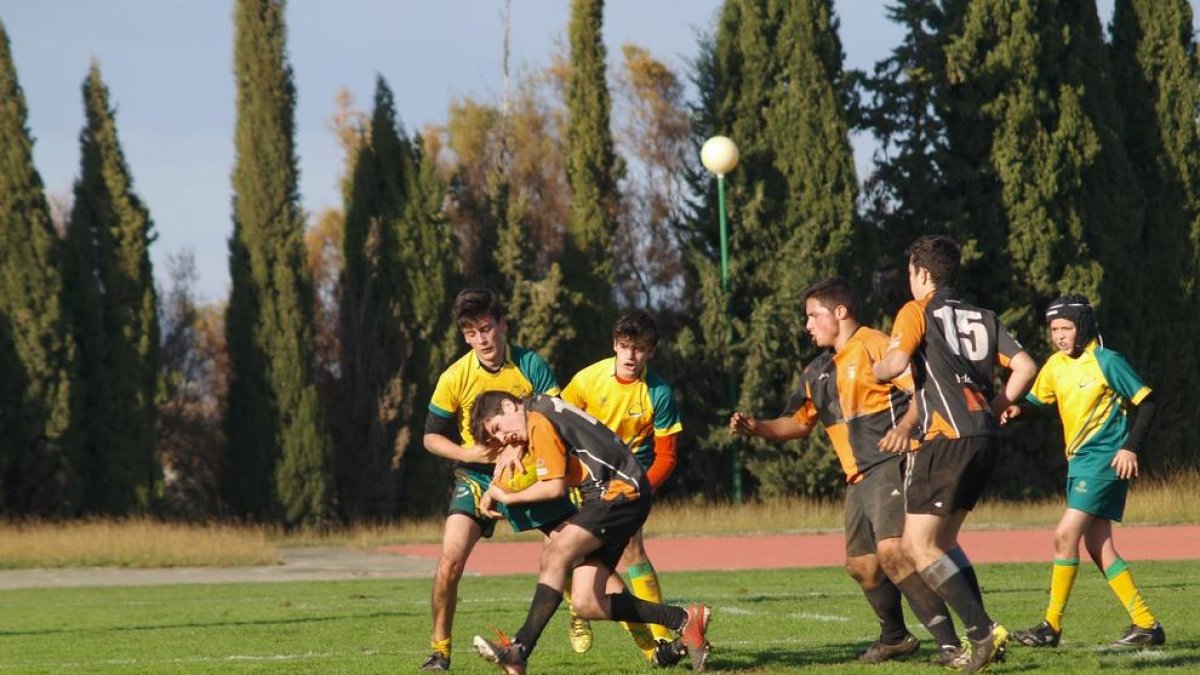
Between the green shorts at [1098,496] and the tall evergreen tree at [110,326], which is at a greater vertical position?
the tall evergreen tree at [110,326]

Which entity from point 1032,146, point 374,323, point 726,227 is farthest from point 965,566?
point 1032,146

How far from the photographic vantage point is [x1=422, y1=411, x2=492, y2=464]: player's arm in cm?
886

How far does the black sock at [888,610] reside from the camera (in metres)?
8.91

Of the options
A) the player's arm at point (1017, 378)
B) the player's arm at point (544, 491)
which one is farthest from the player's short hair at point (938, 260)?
the player's arm at point (544, 491)

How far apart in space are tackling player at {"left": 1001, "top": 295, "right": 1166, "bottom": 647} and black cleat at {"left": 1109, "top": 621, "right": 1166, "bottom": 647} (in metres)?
0.03

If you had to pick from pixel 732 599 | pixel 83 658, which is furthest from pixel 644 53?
pixel 83 658

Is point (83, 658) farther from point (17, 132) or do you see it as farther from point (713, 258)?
point (713, 258)

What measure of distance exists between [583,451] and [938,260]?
1.86m

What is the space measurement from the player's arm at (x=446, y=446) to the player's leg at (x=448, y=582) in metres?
0.36

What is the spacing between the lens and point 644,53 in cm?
4591

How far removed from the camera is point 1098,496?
9703mm

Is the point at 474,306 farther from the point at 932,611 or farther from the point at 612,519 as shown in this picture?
the point at 932,611

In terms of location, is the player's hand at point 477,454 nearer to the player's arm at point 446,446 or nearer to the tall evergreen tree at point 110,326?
the player's arm at point 446,446

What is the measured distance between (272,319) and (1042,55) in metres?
14.1
